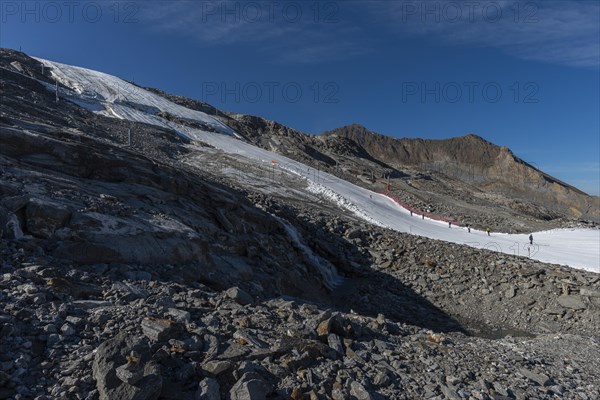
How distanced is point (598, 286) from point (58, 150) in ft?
62.0

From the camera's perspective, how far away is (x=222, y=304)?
700 centimetres

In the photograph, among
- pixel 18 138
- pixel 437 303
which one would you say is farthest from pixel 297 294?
pixel 18 138

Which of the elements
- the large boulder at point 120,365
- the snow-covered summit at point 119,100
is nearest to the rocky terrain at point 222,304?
the large boulder at point 120,365

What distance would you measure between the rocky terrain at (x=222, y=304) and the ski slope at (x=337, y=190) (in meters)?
4.80

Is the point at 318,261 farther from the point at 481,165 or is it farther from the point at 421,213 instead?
the point at 481,165

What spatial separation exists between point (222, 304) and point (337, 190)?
25189 millimetres

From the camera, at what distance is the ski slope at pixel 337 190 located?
A: 20250 mm

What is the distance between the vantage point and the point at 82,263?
720cm

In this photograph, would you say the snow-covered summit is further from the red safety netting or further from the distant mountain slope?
the distant mountain slope

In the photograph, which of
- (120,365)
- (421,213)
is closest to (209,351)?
(120,365)

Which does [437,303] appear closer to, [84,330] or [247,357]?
[247,357]

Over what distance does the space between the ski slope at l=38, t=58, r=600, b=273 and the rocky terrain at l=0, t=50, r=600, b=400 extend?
480 cm

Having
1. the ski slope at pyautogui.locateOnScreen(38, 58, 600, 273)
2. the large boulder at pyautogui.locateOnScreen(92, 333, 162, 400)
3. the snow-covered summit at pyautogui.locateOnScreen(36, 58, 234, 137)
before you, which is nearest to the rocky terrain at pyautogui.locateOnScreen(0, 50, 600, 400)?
the large boulder at pyautogui.locateOnScreen(92, 333, 162, 400)

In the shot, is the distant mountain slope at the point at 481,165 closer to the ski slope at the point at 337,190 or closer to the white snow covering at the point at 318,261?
the ski slope at the point at 337,190
